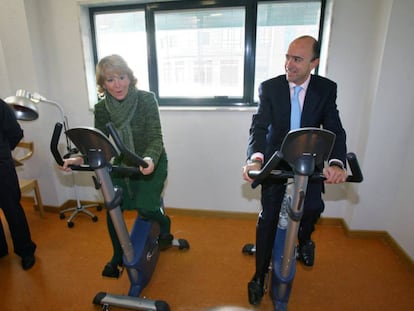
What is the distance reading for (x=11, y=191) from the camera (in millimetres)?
2033

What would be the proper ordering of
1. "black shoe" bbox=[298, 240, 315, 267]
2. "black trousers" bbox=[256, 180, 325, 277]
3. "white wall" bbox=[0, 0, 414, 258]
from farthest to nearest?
"white wall" bbox=[0, 0, 414, 258], "black shoe" bbox=[298, 240, 315, 267], "black trousers" bbox=[256, 180, 325, 277]

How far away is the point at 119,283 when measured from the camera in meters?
1.97

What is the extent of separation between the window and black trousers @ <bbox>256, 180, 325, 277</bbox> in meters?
1.23

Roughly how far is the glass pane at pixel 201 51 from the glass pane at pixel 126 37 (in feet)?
0.55

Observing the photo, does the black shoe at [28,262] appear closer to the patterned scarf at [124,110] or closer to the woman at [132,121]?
the woman at [132,121]

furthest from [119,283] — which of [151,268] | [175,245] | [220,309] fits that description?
[220,309]

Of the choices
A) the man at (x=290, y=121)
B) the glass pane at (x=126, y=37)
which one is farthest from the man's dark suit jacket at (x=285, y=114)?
the glass pane at (x=126, y=37)

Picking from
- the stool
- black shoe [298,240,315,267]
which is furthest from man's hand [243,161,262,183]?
the stool

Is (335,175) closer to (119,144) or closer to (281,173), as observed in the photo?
(281,173)

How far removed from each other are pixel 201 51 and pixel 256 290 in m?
2.10

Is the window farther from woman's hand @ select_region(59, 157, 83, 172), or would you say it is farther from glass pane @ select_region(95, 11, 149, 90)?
woman's hand @ select_region(59, 157, 83, 172)

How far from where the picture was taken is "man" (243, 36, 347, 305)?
1421mm

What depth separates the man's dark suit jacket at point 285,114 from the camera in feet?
4.82

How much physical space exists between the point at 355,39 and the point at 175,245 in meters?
2.34
